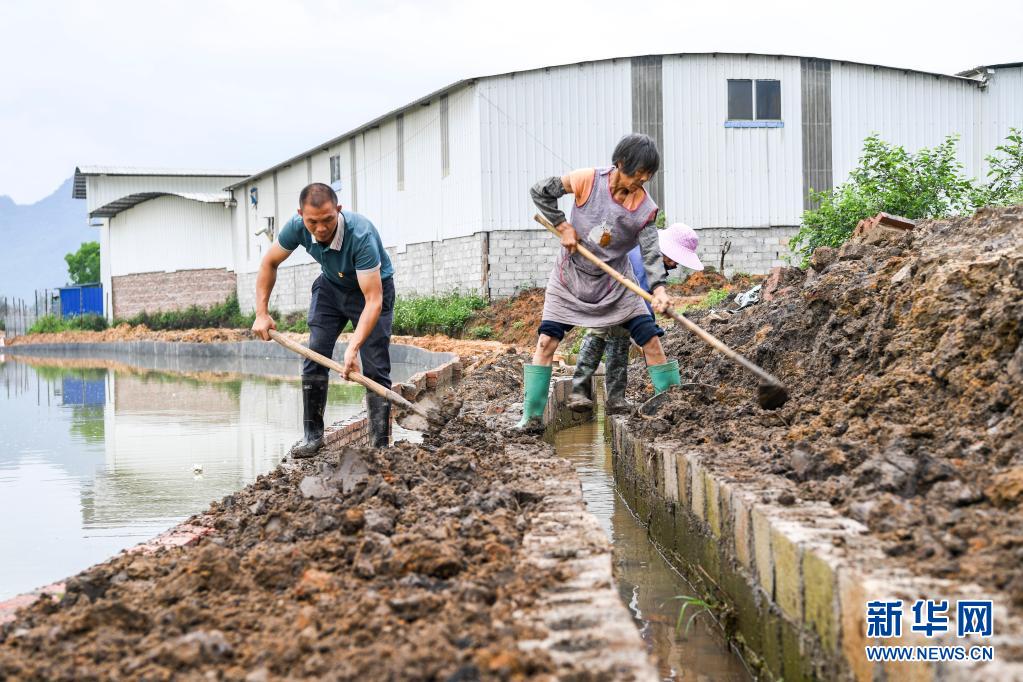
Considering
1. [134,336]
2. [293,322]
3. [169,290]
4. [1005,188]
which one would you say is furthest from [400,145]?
[169,290]

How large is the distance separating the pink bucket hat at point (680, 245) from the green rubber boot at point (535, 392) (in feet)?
3.94

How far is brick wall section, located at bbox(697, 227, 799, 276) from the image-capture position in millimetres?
19062

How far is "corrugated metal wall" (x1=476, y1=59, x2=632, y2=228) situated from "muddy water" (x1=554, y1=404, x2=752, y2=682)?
12571 mm

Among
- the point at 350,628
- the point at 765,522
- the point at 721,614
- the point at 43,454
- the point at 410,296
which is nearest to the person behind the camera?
the point at 350,628

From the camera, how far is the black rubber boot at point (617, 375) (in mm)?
5887

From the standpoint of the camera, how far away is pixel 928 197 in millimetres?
12109

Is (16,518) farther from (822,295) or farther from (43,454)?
(822,295)

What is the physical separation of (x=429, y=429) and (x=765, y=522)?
2470 millimetres

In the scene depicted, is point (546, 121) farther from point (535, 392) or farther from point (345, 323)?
point (535, 392)

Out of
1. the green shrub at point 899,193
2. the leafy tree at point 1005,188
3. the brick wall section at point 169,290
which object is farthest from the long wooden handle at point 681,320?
the brick wall section at point 169,290

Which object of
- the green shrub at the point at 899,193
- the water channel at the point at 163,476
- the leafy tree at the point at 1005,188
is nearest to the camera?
the water channel at the point at 163,476

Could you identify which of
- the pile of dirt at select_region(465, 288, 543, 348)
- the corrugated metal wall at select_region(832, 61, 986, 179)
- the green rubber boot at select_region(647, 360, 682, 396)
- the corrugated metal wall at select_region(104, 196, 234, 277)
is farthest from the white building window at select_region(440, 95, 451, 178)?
the corrugated metal wall at select_region(104, 196, 234, 277)

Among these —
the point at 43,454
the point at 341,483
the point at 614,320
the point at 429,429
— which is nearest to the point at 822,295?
the point at 614,320

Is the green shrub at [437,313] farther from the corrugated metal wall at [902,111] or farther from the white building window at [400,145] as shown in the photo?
the corrugated metal wall at [902,111]
